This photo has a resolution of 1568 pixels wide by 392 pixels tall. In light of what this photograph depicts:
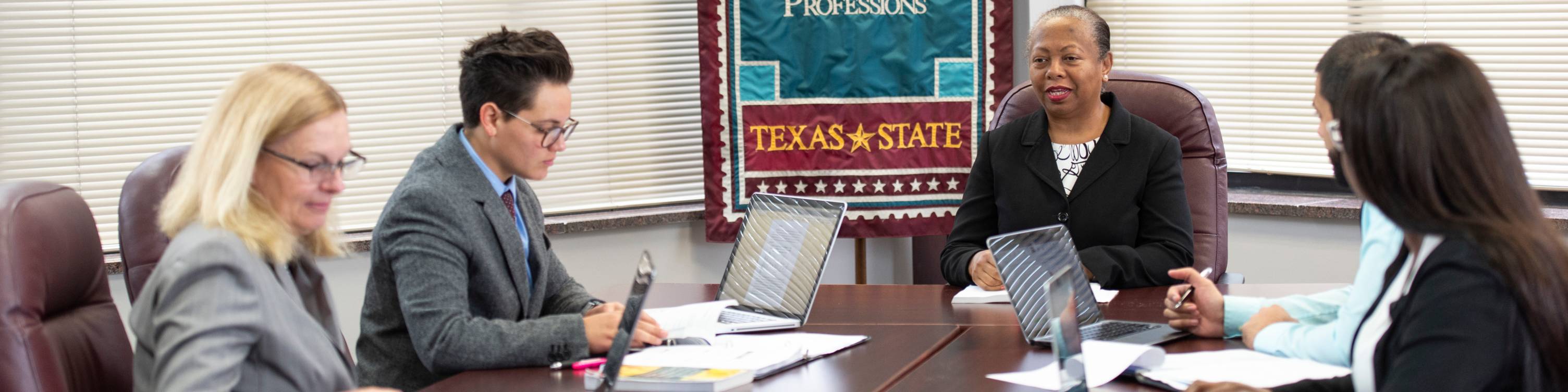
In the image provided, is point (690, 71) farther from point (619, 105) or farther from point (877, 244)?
point (877, 244)

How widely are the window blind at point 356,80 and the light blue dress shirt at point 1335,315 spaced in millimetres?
2373

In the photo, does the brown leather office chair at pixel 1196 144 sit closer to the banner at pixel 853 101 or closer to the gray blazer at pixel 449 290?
Answer: the banner at pixel 853 101

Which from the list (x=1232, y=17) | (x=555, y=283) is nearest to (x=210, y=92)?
(x=555, y=283)

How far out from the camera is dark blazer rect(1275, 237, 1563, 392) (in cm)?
120

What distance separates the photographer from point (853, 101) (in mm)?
3818

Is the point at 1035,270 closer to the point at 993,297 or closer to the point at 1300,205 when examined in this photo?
the point at 993,297

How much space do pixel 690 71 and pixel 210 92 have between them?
1437 millimetres

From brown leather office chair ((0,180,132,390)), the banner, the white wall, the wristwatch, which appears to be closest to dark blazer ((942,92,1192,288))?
the wristwatch

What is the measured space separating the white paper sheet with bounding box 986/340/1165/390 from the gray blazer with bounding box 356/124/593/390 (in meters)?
0.64

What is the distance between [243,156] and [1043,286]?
1.19 m

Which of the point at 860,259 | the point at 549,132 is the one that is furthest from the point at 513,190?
the point at 860,259

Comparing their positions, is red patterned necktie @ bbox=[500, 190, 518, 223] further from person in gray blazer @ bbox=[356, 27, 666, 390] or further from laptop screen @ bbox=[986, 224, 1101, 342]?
laptop screen @ bbox=[986, 224, 1101, 342]

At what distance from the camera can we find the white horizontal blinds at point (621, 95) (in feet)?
12.3

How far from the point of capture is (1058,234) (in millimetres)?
2014
